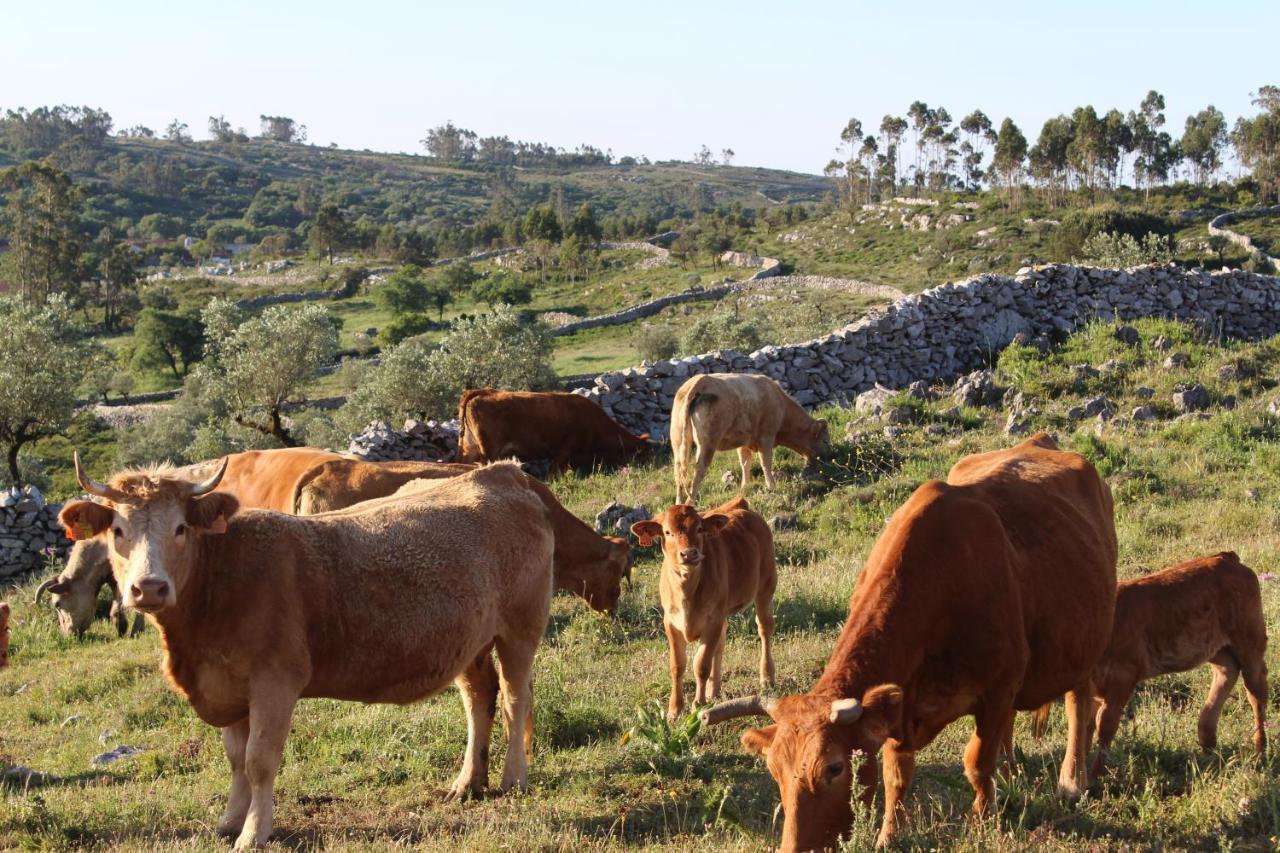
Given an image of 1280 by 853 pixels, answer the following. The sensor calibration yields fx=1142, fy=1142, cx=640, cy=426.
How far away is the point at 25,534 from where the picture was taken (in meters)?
17.4

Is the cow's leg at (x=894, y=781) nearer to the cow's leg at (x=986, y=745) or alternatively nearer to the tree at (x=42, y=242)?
the cow's leg at (x=986, y=745)

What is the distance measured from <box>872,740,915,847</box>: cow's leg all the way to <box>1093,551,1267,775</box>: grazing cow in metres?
1.91

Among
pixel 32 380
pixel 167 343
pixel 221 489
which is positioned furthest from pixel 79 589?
pixel 167 343

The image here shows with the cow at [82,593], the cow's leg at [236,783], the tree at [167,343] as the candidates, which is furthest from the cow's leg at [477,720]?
the tree at [167,343]

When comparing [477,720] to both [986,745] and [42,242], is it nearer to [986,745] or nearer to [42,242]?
[986,745]

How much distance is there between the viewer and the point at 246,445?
3550 cm

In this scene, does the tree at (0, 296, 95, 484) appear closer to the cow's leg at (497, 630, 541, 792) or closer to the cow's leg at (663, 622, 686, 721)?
the cow's leg at (663, 622, 686, 721)

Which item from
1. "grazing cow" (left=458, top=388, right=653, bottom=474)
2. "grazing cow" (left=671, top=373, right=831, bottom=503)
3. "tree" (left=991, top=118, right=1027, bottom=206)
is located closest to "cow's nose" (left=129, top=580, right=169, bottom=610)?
"grazing cow" (left=671, top=373, right=831, bottom=503)

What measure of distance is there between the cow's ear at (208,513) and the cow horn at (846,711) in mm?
3465

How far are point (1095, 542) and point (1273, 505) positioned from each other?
726cm

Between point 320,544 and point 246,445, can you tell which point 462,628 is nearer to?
point 320,544

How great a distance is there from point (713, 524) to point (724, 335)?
34.5 meters

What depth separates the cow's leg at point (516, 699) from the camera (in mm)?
7426

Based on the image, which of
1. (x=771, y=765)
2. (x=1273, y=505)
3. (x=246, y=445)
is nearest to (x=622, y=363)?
(x=246, y=445)
